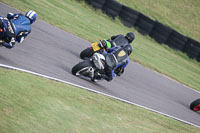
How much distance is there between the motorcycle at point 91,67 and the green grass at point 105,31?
654 centimetres

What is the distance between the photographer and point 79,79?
32.7ft

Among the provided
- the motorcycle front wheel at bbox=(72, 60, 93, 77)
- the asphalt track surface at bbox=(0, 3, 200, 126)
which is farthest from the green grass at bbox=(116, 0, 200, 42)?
the motorcycle front wheel at bbox=(72, 60, 93, 77)

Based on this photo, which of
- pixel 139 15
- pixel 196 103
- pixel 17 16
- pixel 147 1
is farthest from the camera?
pixel 147 1

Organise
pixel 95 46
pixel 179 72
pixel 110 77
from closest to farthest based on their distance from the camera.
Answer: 1. pixel 110 77
2. pixel 95 46
3. pixel 179 72

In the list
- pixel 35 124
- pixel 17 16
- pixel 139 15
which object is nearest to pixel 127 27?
pixel 139 15

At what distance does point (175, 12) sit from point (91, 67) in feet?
75.2

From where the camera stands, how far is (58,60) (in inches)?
431

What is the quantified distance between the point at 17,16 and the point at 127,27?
16026mm

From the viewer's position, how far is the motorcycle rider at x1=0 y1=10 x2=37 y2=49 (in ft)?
28.6

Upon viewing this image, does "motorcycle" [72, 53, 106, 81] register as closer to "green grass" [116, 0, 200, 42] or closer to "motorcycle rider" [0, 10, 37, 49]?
"motorcycle rider" [0, 10, 37, 49]

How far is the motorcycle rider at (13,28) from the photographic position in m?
8.70

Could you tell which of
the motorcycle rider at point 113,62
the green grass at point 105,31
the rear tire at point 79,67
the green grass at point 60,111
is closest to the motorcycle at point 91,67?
the rear tire at point 79,67

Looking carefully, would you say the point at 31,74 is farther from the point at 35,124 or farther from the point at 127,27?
the point at 127,27

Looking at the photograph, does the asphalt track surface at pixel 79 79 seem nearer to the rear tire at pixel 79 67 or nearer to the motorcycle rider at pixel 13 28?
the rear tire at pixel 79 67
